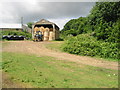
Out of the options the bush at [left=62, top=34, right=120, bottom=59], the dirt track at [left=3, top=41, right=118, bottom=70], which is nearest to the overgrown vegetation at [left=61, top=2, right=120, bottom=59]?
the bush at [left=62, top=34, right=120, bottom=59]

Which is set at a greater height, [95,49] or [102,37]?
[102,37]

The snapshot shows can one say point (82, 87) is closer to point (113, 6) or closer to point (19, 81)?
point (19, 81)

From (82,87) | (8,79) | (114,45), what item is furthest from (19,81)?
(114,45)

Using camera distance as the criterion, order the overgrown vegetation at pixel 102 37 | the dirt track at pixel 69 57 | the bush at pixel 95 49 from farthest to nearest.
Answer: the overgrown vegetation at pixel 102 37 < the bush at pixel 95 49 < the dirt track at pixel 69 57

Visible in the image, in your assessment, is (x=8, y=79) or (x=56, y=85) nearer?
(x=56, y=85)

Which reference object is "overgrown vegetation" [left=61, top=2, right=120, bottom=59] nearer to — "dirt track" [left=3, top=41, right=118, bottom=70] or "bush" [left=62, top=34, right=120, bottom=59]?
"bush" [left=62, top=34, right=120, bottom=59]

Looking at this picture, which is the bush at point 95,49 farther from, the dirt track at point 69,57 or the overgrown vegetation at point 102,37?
the dirt track at point 69,57

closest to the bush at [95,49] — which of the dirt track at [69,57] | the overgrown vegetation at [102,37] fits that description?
the overgrown vegetation at [102,37]

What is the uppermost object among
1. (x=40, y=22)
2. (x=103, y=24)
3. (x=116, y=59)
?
(x=40, y=22)

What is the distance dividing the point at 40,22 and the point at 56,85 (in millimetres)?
23607

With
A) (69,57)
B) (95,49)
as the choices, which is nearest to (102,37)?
(95,49)

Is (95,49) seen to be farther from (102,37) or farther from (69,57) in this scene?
(102,37)

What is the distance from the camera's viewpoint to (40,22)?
86.5 feet

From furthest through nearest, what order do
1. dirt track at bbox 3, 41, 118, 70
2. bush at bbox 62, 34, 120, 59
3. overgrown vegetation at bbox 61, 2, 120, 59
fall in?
overgrown vegetation at bbox 61, 2, 120, 59 < bush at bbox 62, 34, 120, 59 < dirt track at bbox 3, 41, 118, 70
